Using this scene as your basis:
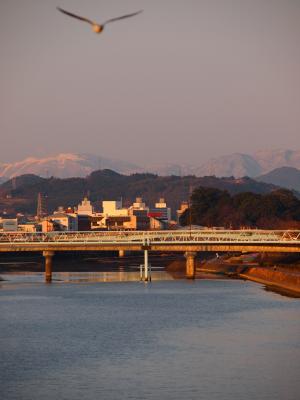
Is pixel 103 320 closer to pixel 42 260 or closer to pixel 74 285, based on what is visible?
pixel 74 285

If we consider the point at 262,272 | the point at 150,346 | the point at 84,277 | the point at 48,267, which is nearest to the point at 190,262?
the point at 262,272

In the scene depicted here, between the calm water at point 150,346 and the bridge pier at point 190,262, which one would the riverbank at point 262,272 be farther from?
the bridge pier at point 190,262

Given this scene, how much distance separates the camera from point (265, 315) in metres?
81.1

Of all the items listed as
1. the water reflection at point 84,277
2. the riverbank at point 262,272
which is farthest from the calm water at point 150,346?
the water reflection at point 84,277

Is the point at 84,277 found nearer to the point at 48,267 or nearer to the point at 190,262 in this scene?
the point at 48,267

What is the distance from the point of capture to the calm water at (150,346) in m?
51.2

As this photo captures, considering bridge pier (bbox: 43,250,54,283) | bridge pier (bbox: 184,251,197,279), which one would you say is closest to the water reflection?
bridge pier (bbox: 43,250,54,283)

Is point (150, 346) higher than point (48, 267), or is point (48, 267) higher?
point (48, 267)

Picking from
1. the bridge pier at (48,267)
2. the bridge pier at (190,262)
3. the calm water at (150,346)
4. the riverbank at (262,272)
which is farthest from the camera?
the bridge pier at (48,267)

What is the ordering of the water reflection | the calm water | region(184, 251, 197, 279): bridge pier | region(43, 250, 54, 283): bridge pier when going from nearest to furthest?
the calm water < region(184, 251, 197, 279): bridge pier < region(43, 250, 54, 283): bridge pier < the water reflection

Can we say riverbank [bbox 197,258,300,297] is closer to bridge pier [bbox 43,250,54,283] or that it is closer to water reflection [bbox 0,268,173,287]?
water reflection [bbox 0,268,173,287]

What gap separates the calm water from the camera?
168 ft

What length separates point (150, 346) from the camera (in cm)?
6525

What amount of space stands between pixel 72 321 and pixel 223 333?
12804 mm
